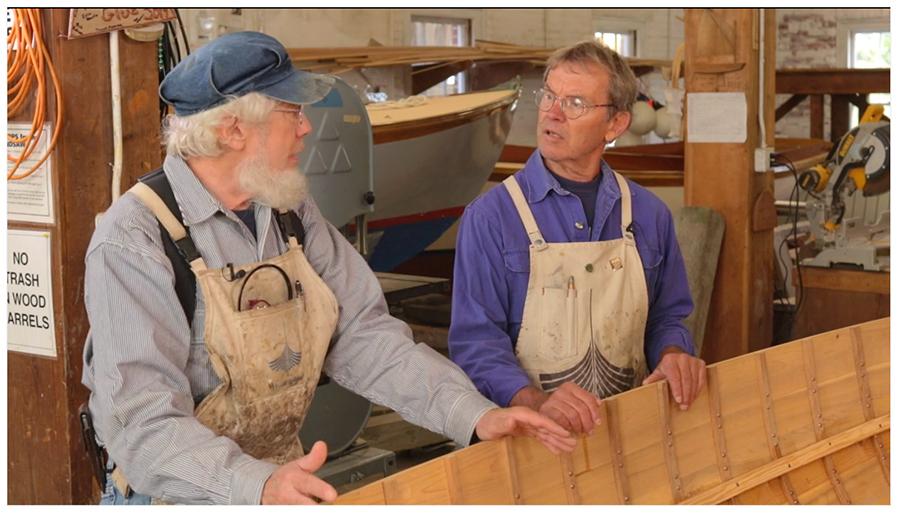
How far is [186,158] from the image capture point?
93.4 inches

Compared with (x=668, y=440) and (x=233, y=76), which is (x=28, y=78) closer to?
(x=233, y=76)

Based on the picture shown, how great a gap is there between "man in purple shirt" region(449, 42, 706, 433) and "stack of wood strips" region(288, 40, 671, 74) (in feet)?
18.6

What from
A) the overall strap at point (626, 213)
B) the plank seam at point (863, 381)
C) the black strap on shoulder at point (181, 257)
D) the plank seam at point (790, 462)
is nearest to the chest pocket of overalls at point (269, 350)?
the black strap on shoulder at point (181, 257)

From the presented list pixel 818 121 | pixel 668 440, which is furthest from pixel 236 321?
pixel 818 121

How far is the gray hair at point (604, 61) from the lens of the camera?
9.55 feet

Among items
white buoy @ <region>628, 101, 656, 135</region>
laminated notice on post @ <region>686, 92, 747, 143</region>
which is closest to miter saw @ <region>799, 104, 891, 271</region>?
laminated notice on post @ <region>686, 92, 747, 143</region>

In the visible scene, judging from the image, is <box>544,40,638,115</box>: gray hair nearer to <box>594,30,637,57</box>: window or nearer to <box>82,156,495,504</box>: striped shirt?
<box>82,156,495,504</box>: striped shirt

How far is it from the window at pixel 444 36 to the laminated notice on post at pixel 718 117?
6.14 metres

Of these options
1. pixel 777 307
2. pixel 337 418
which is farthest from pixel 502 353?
pixel 777 307

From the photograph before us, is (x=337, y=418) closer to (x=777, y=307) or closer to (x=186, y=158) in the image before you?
(x=186, y=158)

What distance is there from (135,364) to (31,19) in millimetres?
1055

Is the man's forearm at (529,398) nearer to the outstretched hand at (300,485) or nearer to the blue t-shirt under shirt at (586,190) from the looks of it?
the blue t-shirt under shirt at (586,190)

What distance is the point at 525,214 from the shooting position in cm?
286

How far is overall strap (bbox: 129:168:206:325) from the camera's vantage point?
225cm
